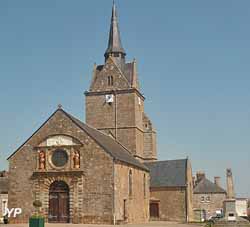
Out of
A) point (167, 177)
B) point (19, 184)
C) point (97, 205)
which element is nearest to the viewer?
point (97, 205)

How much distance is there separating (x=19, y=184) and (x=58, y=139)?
4688 millimetres

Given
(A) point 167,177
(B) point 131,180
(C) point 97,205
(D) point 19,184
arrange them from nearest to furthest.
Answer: (C) point 97,205 < (D) point 19,184 < (B) point 131,180 < (A) point 167,177

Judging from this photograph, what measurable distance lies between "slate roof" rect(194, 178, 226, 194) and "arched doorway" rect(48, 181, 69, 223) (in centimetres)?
2811

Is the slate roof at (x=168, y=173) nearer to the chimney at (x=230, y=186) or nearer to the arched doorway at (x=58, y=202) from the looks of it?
the chimney at (x=230, y=186)

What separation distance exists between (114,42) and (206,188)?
22.1 meters

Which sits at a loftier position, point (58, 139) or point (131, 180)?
point (58, 139)

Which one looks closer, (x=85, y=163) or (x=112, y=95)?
(x=85, y=163)

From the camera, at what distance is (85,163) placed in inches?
1448

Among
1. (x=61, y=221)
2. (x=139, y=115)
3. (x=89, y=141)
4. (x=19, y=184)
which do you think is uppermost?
(x=139, y=115)

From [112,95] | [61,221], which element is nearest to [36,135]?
[61,221]

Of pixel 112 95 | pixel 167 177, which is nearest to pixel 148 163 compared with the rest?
pixel 167 177

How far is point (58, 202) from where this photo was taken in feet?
122

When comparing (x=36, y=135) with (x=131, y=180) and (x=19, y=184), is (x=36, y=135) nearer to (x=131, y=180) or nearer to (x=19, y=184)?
(x=19, y=184)

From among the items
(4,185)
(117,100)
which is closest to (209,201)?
(117,100)
